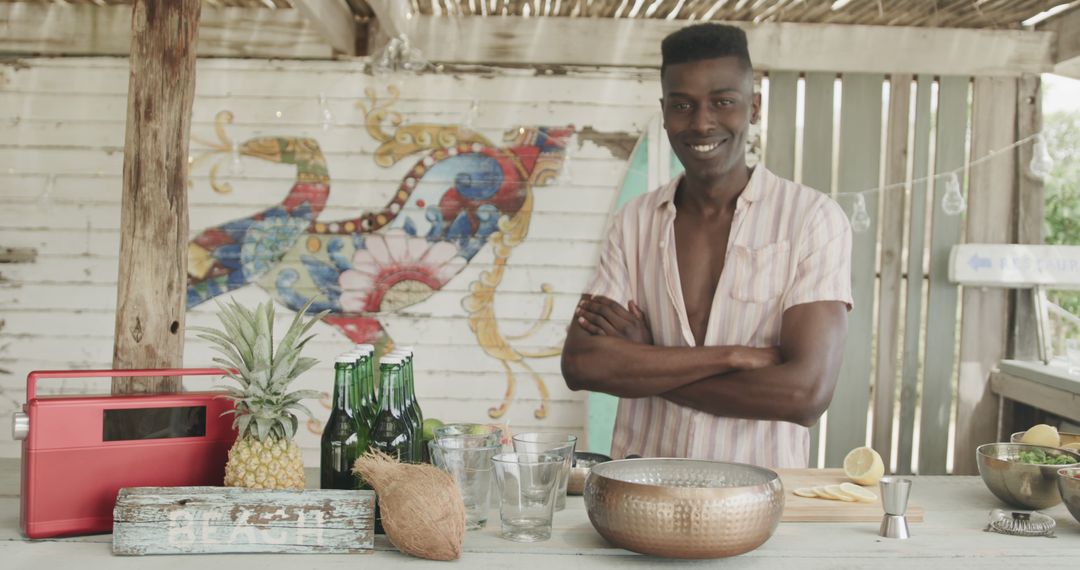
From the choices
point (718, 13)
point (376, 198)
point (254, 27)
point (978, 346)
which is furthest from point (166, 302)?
point (978, 346)

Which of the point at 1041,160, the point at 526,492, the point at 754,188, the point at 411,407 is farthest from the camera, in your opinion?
the point at 1041,160

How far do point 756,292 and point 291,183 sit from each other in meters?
3.38

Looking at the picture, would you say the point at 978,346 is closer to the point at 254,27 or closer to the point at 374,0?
the point at 374,0

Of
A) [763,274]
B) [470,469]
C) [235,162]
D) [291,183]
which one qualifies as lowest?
[470,469]

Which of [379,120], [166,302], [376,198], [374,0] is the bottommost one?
[166,302]

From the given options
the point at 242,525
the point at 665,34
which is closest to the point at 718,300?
the point at 242,525

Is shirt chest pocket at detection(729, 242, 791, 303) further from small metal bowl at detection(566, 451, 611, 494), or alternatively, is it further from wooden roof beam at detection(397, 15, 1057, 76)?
wooden roof beam at detection(397, 15, 1057, 76)

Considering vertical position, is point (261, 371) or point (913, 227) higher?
point (913, 227)

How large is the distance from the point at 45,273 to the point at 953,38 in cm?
526

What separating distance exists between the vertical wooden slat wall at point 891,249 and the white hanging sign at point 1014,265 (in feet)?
1.02

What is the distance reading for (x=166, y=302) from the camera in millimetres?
2814

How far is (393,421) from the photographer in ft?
6.15

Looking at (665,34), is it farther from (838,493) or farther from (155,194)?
(838,493)

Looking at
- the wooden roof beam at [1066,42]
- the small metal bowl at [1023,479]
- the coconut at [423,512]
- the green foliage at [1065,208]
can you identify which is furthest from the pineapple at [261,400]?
the green foliage at [1065,208]
